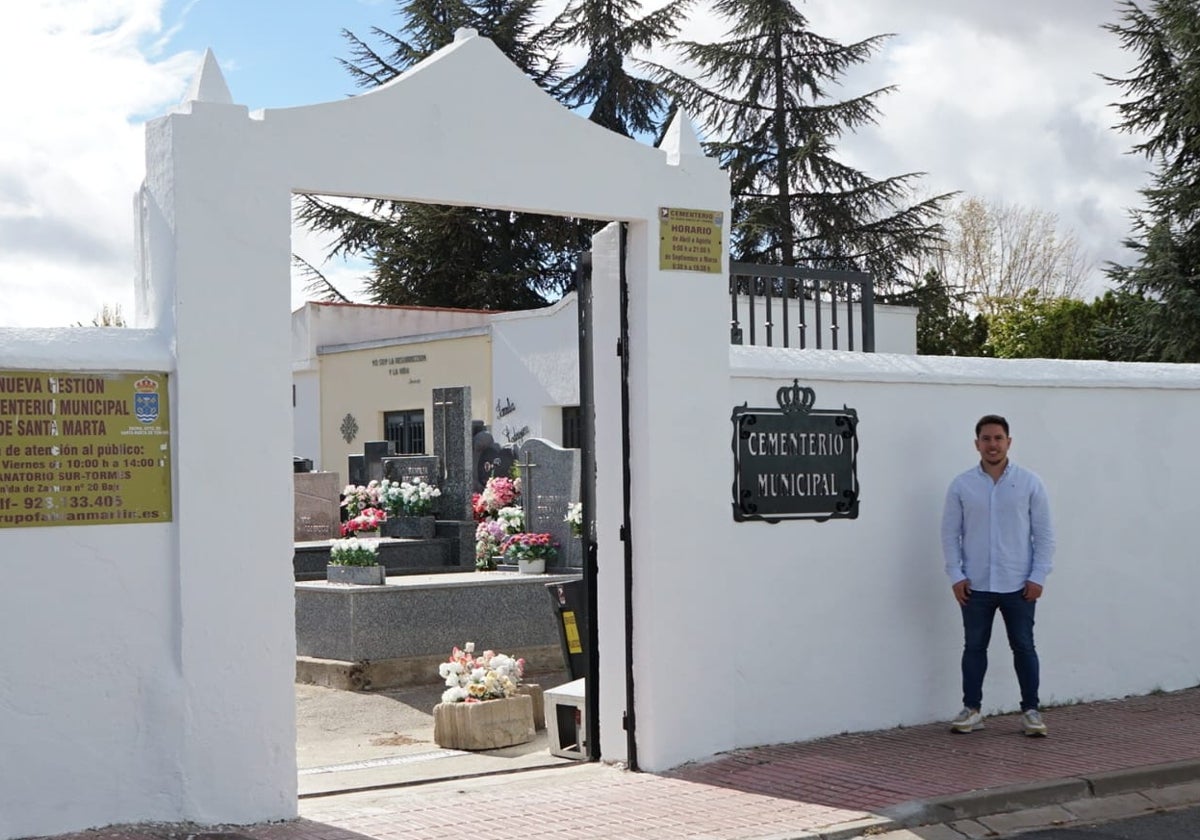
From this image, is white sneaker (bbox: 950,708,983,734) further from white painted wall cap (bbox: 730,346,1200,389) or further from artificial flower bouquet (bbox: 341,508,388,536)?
artificial flower bouquet (bbox: 341,508,388,536)

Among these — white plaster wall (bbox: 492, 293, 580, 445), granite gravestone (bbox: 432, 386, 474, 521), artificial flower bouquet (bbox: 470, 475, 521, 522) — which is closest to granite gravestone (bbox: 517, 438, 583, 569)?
artificial flower bouquet (bbox: 470, 475, 521, 522)

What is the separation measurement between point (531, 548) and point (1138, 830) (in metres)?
8.68

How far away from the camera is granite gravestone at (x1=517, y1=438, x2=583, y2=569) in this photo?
15844 mm

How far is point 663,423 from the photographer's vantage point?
28.9 ft

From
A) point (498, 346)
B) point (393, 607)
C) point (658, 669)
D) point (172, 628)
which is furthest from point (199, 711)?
point (498, 346)

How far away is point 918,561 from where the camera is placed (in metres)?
10.1

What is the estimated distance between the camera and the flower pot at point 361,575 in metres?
14.0

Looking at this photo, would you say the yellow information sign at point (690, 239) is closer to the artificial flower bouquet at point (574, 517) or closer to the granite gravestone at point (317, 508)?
the artificial flower bouquet at point (574, 517)

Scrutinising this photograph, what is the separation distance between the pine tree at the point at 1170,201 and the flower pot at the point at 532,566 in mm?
18457

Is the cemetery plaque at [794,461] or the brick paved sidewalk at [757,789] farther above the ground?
the cemetery plaque at [794,461]

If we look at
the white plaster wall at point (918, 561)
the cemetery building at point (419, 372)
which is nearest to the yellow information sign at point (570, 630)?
the white plaster wall at point (918, 561)

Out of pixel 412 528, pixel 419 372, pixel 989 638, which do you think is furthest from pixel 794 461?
pixel 419 372

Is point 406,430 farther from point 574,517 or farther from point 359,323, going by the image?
point 574,517

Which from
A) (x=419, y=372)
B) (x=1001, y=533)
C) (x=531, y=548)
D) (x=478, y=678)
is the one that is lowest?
(x=478, y=678)
